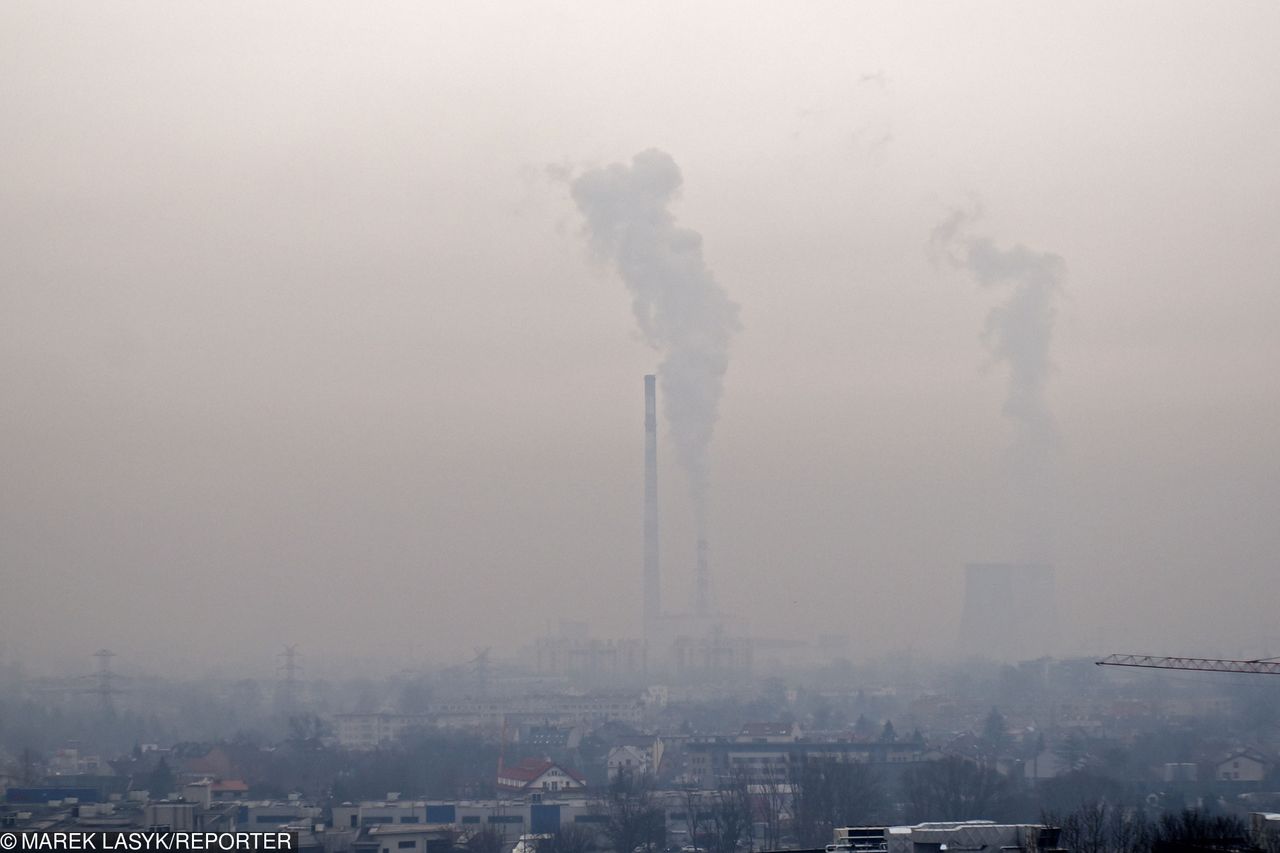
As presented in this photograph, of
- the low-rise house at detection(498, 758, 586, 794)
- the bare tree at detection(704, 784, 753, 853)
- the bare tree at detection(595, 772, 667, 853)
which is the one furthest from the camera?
the low-rise house at detection(498, 758, 586, 794)

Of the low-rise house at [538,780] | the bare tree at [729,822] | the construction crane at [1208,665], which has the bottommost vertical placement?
the bare tree at [729,822]

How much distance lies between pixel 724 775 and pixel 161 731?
1511cm

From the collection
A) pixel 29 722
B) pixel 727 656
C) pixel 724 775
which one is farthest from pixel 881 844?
pixel 727 656

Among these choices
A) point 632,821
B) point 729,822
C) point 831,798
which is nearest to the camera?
point 729,822

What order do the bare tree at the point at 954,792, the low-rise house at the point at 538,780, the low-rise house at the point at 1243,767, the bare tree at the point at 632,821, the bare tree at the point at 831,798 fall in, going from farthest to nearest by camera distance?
the low-rise house at the point at 1243,767
the low-rise house at the point at 538,780
the bare tree at the point at 954,792
the bare tree at the point at 831,798
the bare tree at the point at 632,821

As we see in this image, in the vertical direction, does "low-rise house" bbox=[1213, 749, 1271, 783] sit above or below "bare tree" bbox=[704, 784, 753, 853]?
above

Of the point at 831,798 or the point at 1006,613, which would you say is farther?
the point at 1006,613

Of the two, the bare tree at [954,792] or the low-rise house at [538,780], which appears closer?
the bare tree at [954,792]

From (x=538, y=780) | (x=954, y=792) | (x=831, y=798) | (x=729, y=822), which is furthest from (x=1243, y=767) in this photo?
(x=538, y=780)

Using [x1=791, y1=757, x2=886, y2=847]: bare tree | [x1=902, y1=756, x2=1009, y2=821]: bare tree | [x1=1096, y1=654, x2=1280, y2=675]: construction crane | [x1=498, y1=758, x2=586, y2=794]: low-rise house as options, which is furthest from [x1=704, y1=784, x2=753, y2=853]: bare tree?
[x1=1096, y1=654, x2=1280, y2=675]: construction crane

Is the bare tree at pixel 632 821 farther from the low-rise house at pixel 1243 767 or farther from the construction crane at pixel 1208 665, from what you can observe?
the low-rise house at pixel 1243 767

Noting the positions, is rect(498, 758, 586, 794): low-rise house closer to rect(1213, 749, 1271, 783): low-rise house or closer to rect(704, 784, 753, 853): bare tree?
rect(704, 784, 753, 853): bare tree

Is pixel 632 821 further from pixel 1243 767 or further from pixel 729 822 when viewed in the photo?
pixel 1243 767

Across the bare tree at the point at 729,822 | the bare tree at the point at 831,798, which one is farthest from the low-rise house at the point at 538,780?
the bare tree at the point at 729,822
